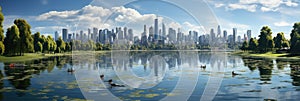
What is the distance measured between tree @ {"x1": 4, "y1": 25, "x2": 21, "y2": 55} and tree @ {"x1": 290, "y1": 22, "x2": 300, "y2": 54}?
7709 centimetres

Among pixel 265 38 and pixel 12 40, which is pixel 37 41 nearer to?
pixel 12 40

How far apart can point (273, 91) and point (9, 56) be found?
69992 mm

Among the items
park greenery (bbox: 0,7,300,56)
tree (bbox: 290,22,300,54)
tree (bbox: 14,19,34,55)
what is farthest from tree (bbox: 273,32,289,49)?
tree (bbox: 14,19,34,55)

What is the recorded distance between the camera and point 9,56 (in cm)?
7525

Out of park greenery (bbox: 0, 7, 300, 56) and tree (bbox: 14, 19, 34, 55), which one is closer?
park greenery (bbox: 0, 7, 300, 56)

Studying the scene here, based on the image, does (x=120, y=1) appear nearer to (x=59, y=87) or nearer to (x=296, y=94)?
(x=59, y=87)

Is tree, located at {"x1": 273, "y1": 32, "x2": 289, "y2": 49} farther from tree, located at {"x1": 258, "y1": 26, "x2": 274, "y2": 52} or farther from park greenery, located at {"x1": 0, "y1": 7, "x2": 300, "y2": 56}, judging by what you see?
tree, located at {"x1": 258, "y1": 26, "x2": 274, "y2": 52}

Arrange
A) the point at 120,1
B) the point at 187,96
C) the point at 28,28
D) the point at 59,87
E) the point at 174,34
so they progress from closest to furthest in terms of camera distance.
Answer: the point at 120,1, the point at 187,96, the point at 59,87, the point at 174,34, the point at 28,28

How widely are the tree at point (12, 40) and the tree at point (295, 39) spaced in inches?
3035

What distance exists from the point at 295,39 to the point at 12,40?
3298 inches

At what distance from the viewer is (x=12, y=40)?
2899 inches

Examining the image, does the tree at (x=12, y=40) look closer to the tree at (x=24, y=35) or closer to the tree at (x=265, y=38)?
the tree at (x=24, y=35)

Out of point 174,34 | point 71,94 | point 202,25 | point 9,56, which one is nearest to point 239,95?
point 202,25

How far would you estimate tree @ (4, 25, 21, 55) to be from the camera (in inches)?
2889
